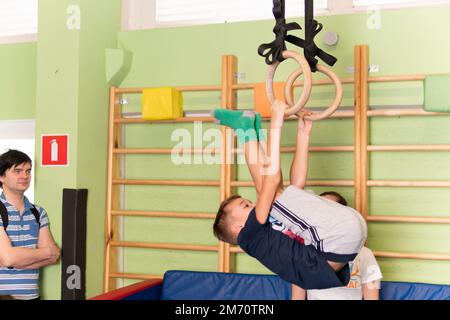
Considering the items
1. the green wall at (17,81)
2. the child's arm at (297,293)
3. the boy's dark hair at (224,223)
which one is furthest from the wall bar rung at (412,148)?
the green wall at (17,81)

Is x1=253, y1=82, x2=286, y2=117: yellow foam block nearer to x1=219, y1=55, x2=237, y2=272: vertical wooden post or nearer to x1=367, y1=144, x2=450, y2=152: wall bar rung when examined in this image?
x1=219, y1=55, x2=237, y2=272: vertical wooden post

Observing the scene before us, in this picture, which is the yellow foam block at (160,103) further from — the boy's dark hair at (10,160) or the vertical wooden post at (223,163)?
the boy's dark hair at (10,160)

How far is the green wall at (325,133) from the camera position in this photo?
345cm

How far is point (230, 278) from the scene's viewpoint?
3.44 m

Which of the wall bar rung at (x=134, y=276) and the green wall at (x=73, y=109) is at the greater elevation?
the green wall at (x=73, y=109)

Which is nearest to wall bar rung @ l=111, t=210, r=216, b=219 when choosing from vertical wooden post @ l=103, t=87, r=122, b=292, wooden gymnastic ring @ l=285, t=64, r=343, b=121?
vertical wooden post @ l=103, t=87, r=122, b=292

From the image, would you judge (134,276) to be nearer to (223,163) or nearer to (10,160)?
(223,163)

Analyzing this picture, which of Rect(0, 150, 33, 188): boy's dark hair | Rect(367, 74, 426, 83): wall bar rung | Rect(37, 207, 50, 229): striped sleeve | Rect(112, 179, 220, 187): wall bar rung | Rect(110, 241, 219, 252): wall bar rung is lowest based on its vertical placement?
Rect(110, 241, 219, 252): wall bar rung

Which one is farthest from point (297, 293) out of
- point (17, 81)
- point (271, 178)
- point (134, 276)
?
point (17, 81)

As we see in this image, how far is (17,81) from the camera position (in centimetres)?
416

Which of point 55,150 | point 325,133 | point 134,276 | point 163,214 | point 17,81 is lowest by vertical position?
point 134,276

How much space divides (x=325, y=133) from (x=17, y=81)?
219cm

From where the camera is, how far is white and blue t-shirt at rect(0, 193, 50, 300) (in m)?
3.37

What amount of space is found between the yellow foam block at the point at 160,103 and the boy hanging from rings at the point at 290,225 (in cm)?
143
